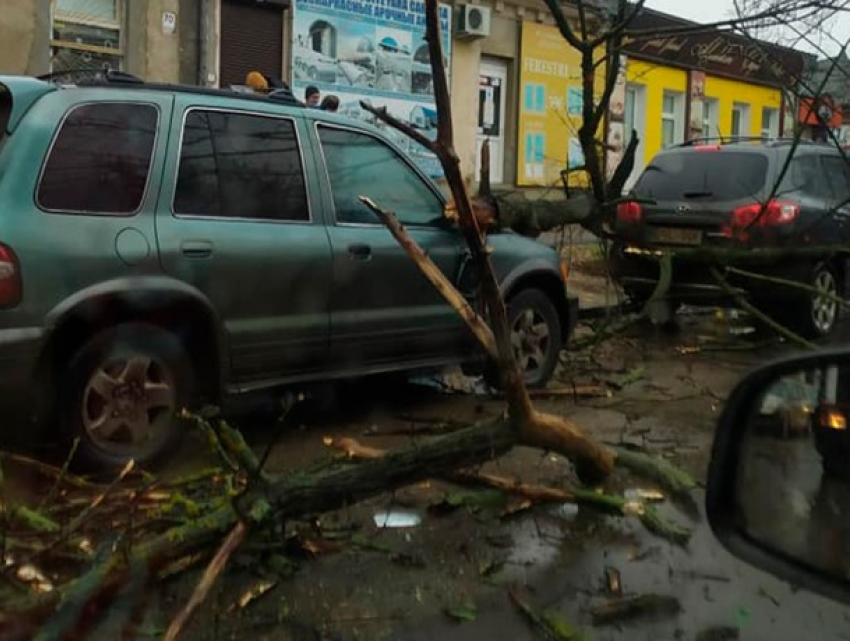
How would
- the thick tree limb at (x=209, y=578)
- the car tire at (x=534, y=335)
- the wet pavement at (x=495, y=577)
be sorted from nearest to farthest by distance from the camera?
the thick tree limb at (x=209, y=578)
the wet pavement at (x=495, y=577)
the car tire at (x=534, y=335)

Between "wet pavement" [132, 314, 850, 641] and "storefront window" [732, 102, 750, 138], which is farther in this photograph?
"storefront window" [732, 102, 750, 138]

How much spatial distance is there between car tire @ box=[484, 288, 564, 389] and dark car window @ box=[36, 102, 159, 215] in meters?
2.65

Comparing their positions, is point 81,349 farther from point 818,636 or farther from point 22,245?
point 818,636

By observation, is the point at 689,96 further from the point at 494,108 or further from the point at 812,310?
the point at 812,310

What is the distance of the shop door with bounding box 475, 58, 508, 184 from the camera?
18.3m

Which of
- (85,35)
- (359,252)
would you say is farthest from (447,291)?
(85,35)

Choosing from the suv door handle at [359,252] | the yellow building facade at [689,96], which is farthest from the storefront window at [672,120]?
the suv door handle at [359,252]

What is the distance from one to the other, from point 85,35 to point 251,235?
835 centimetres

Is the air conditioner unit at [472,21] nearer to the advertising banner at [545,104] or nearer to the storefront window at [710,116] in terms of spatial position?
the advertising banner at [545,104]

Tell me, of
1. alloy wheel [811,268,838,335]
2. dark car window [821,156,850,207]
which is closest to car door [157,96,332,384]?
alloy wheel [811,268,838,335]

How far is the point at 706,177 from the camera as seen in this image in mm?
10023

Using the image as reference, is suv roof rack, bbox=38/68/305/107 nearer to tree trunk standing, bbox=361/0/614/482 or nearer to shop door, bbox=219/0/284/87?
tree trunk standing, bbox=361/0/614/482

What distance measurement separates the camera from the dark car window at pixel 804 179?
984 cm

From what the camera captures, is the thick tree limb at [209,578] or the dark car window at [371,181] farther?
the dark car window at [371,181]
